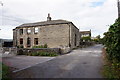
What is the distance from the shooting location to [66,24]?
25.2 meters

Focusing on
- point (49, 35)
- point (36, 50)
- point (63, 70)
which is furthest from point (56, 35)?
point (63, 70)

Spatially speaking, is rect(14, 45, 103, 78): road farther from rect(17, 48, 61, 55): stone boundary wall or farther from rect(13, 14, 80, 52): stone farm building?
rect(13, 14, 80, 52): stone farm building

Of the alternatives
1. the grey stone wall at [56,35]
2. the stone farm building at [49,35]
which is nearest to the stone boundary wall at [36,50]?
the stone farm building at [49,35]

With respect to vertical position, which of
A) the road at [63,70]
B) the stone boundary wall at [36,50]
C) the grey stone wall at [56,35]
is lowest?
the road at [63,70]

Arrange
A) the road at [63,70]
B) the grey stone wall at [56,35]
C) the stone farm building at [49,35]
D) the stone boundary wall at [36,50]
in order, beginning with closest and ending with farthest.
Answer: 1. the road at [63,70]
2. the stone boundary wall at [36,50]
3. the grey stone wall at [56,35]
4. the stone farm building at [49,35]

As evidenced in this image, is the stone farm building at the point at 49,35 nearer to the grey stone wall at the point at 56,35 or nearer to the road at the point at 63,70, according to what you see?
the grey stone wall at the point at 56,35

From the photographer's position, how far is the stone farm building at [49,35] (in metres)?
24.9

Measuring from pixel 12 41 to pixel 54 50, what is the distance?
22.3 meters

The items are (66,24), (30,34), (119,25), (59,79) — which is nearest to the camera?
(59,79)

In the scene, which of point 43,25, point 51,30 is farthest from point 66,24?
point 43,25

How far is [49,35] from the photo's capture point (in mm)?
26859

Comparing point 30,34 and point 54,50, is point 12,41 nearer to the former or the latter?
point 30,34

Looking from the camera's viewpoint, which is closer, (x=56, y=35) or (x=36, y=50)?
(x=36, y=50)

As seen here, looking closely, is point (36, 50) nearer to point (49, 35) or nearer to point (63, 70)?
point (49, 35)
